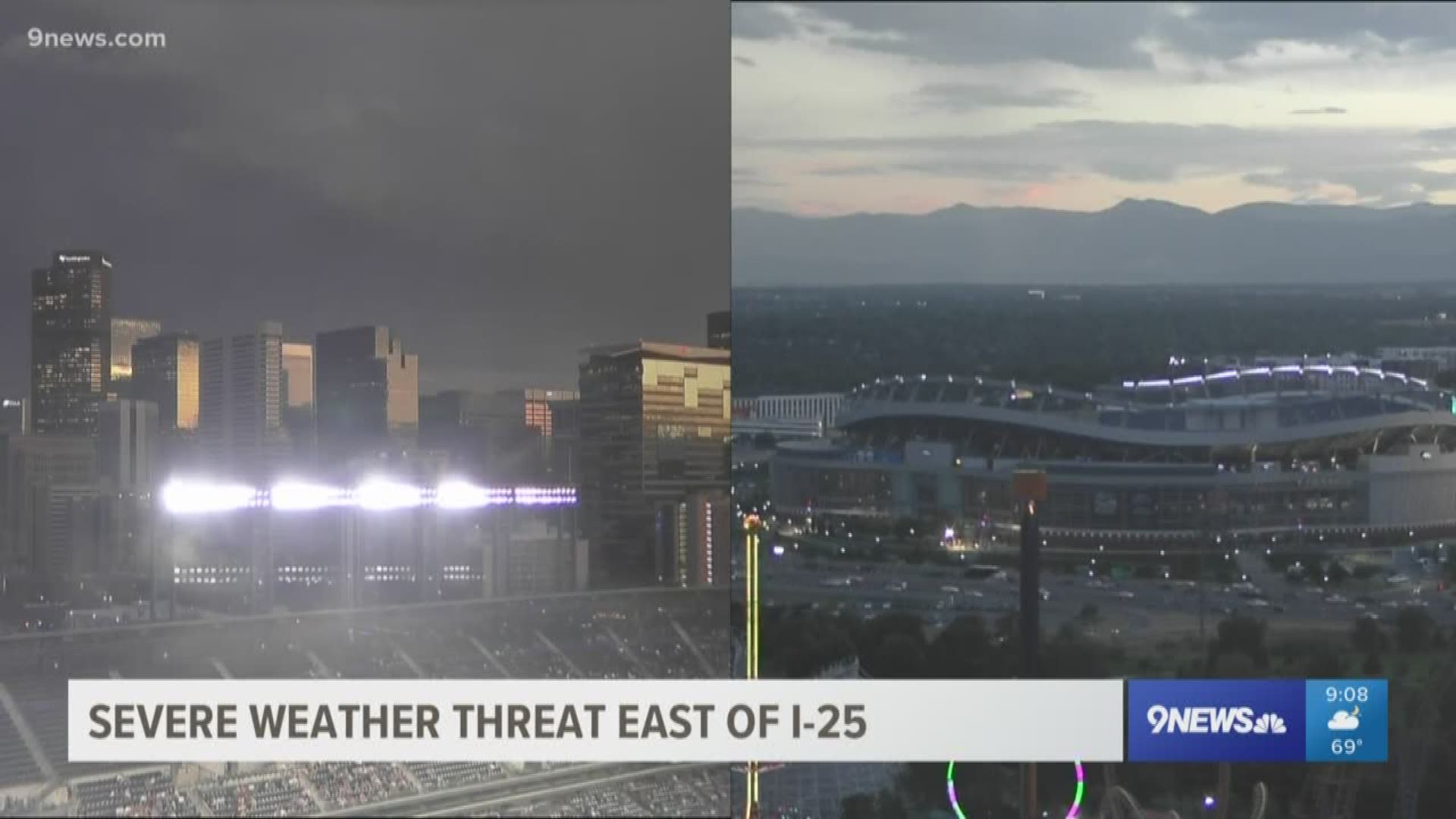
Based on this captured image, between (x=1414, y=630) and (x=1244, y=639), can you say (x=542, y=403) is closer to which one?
(x=1244, y=639)

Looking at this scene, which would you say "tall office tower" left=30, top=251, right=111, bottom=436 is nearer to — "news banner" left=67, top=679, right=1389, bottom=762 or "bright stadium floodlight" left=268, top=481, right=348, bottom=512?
"bright stadium floodlight" left=268, top=481, right=348, bottom=512

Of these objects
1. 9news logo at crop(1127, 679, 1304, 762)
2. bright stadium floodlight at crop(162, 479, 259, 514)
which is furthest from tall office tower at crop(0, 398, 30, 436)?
9news logo at crop(1127, 679, 1304, 762)

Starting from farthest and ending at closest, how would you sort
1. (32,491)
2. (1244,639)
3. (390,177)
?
(1244,639), (390,177), (32,491)

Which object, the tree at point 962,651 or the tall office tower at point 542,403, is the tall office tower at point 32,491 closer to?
the tall office tower at point 542,403

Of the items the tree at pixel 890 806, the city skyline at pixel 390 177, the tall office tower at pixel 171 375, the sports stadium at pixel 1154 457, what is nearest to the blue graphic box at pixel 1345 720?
the sports stadium at pixel 1154 457

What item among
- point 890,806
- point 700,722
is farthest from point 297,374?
point 890,806
